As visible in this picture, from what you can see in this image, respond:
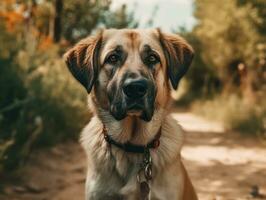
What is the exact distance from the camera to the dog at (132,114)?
407 centimetres

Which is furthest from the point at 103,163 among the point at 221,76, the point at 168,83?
the point at 221,76

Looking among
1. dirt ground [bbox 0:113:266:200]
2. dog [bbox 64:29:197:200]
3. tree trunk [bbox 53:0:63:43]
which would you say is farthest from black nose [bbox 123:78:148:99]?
tree trunk [bbox 53:0:63:43]

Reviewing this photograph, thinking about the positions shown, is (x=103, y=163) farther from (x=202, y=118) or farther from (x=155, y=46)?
(x=202, y=118)

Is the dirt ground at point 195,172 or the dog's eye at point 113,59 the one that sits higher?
the dog's eye at point 113,59

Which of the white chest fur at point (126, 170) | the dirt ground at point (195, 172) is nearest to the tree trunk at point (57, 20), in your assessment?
the dirt ground at point (195, 172)

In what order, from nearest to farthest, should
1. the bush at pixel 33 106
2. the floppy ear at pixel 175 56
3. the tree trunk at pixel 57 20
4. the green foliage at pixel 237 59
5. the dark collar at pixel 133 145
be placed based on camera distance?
the dark collar at pixel 133 145
the floppy ear at pixel 175 56
the bush at pixel 33 106
the green foliage at pixel 237 59
the tree trunk at pixel 57 20

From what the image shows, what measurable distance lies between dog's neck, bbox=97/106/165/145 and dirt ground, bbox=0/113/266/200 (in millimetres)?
1477

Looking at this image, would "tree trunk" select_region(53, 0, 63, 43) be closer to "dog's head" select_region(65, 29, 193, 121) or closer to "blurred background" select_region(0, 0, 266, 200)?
"blurred background" select_region(0, 0, 266, 200)

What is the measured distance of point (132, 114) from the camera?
4152 mm

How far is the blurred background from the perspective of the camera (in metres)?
7.08

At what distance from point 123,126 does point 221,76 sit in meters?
14.9

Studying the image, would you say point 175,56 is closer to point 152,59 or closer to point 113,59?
point 152,59

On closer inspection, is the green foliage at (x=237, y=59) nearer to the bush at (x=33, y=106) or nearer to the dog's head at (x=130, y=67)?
the bush at (x=33, y=106)

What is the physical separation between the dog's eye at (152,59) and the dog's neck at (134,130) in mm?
394
